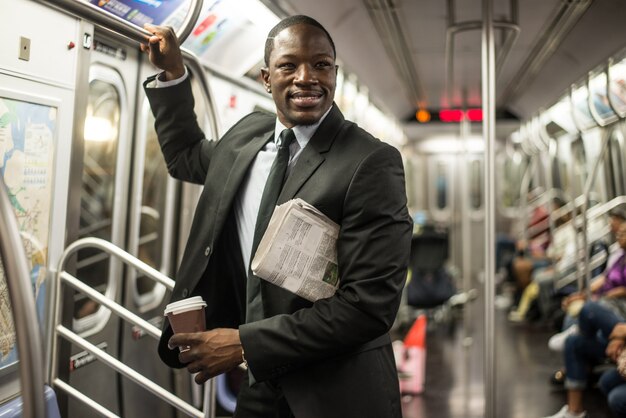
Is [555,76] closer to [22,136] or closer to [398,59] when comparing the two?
[398,59]

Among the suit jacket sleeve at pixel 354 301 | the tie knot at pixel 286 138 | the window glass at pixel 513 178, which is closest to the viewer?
the suit jacket sleeve at pixel 354 301

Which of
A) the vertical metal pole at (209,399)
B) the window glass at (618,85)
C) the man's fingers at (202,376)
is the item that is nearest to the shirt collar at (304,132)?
the man's fingers at (202,376)

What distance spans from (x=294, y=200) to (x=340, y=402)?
1.78 ft

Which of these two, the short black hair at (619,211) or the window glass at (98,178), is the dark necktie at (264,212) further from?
the short black hair at (619,211)

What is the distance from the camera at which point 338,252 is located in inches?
69.2

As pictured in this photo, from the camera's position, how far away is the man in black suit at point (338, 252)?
168 centimetres

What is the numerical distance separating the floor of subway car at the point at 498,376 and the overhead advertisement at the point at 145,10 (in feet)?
7.96

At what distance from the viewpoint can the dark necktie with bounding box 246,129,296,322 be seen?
1.80 metres

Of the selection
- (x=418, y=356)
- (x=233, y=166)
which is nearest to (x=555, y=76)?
(x=418, y=356)

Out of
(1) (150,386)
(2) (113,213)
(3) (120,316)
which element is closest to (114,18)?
(3) (120,316)

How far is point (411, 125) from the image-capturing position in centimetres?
1509

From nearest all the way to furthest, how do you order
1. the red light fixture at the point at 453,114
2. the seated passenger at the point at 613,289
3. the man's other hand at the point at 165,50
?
the man's other hand at the point at 165,50
the seated passenger at the point at 613,289
the red light fixture at the point at 453,114

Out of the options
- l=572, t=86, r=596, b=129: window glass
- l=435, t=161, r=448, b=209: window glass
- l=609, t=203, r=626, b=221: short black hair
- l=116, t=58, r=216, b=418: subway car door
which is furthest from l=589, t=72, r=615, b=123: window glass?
l=435, t=161, r=448, b=209: window glass

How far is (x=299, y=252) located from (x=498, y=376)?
502 cm
